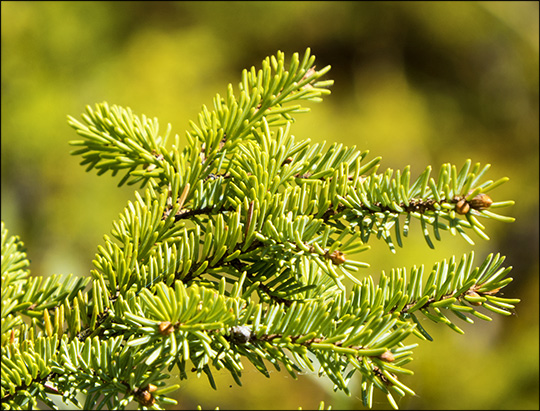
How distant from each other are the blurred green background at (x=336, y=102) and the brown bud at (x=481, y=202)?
0.75m

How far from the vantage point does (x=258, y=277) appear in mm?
346

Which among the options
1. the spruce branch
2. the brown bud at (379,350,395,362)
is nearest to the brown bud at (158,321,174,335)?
the spruce branch

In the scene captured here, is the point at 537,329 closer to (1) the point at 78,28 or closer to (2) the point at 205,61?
(2) the point at 205,61

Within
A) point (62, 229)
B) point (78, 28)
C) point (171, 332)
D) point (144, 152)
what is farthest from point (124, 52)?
point (171, 332)

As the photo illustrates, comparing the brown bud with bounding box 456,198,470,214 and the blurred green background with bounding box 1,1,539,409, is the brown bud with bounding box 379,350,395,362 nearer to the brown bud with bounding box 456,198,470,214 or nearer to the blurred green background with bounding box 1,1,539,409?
the brown bud with bounding box 456,198,470,214

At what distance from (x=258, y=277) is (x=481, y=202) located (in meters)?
0.14

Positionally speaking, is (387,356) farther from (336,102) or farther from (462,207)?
(336,102)

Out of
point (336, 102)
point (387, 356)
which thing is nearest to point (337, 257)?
point (387, 356)

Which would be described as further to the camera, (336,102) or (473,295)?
(336,102)

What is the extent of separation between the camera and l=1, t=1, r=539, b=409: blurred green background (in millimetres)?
1542

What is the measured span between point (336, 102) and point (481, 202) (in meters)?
2.54

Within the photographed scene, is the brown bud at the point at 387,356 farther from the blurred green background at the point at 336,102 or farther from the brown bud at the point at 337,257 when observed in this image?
the blurred green background at the point at 336,102

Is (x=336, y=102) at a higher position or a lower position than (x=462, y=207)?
higher

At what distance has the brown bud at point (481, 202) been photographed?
294 mm
